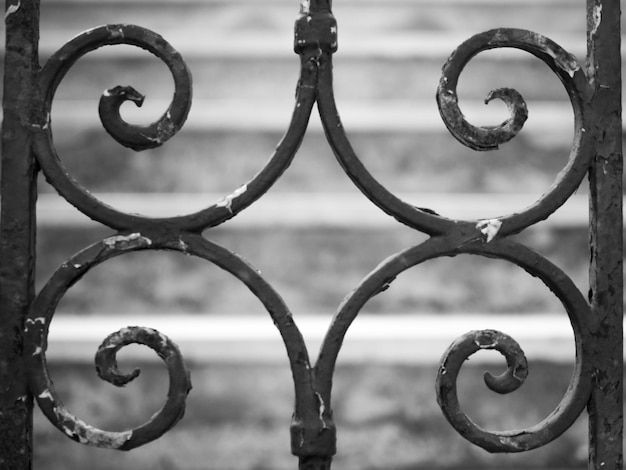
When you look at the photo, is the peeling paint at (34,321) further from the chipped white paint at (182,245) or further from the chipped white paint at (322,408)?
the chipped white paint at (322,408)

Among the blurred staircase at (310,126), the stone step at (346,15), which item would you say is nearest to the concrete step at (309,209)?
the blurred staircase at (310,126)

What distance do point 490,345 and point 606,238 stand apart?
0.14 meters

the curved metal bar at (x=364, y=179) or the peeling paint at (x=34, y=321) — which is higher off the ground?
the curved metal bar at (x=364, y=179)

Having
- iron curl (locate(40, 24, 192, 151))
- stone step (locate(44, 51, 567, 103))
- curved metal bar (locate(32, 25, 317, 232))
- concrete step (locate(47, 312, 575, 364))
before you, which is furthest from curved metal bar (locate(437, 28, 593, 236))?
stone step (locate(44, 51, 567, 103))

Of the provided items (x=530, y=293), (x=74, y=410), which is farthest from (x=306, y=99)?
(x=530, y=293)

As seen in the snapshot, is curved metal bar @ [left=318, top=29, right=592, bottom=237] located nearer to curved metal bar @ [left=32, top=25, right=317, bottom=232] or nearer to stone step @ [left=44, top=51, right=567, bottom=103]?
curved metal bar @ [left=32, top=25, right=317, bottom=232]

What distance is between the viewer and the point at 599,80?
0.61 m

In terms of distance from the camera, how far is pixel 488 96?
1.87ft

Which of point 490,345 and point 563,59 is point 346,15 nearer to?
point 563,59

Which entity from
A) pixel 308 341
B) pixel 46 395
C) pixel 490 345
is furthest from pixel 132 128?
pixel 308 341

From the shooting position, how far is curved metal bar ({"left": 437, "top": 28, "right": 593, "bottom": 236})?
57cm

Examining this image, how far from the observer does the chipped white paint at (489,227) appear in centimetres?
58

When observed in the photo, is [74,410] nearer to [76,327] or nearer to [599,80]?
[76,327]

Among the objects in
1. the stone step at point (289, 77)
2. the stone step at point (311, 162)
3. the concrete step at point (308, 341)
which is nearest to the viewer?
the concrete step at point (308, 341)
